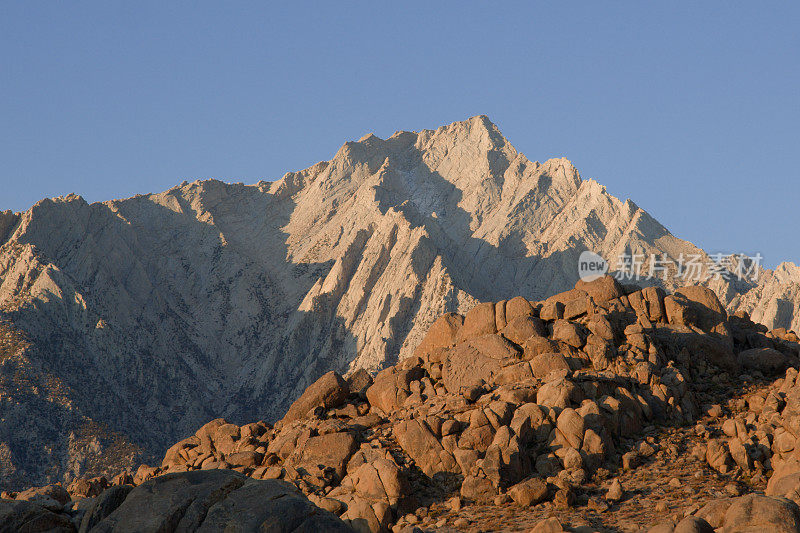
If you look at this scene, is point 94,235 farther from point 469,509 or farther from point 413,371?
point 469,509

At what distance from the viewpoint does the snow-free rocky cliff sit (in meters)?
129

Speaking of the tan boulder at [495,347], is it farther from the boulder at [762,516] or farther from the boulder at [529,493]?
the boulder at [762,516]

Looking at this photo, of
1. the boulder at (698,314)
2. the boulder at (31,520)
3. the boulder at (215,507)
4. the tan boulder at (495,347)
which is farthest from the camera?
A: the boulder at (698,314)

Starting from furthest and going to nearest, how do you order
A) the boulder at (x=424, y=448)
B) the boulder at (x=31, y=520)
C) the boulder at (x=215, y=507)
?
1. the boulder at (x=424, y=448)
2. the boulder at (x=31, y=520)
3. the boulder at (x=215, y=507)

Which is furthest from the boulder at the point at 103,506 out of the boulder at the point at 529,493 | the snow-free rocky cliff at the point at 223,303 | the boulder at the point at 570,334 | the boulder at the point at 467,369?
the snow-free rocky cliff at the point at 223,303

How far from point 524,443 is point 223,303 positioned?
16192 centimetres

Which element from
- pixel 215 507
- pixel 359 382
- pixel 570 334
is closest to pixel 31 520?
pixel 215 507

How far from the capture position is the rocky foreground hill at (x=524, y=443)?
23828mm

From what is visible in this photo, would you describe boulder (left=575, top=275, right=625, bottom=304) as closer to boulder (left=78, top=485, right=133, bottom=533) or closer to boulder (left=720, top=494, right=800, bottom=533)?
boulder (left=720, top=494, right=800, bottom=533)

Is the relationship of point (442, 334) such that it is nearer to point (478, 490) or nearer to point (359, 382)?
point (359, 382)

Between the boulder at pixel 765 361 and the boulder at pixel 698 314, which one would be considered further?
the boulder at pixel 698 314

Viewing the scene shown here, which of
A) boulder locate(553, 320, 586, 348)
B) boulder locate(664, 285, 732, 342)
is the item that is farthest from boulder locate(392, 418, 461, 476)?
boulder locate(664, 285, 732, 342)

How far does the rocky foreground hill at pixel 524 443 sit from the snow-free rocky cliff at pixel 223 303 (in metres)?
83.4

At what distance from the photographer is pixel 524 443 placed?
36344 mm
